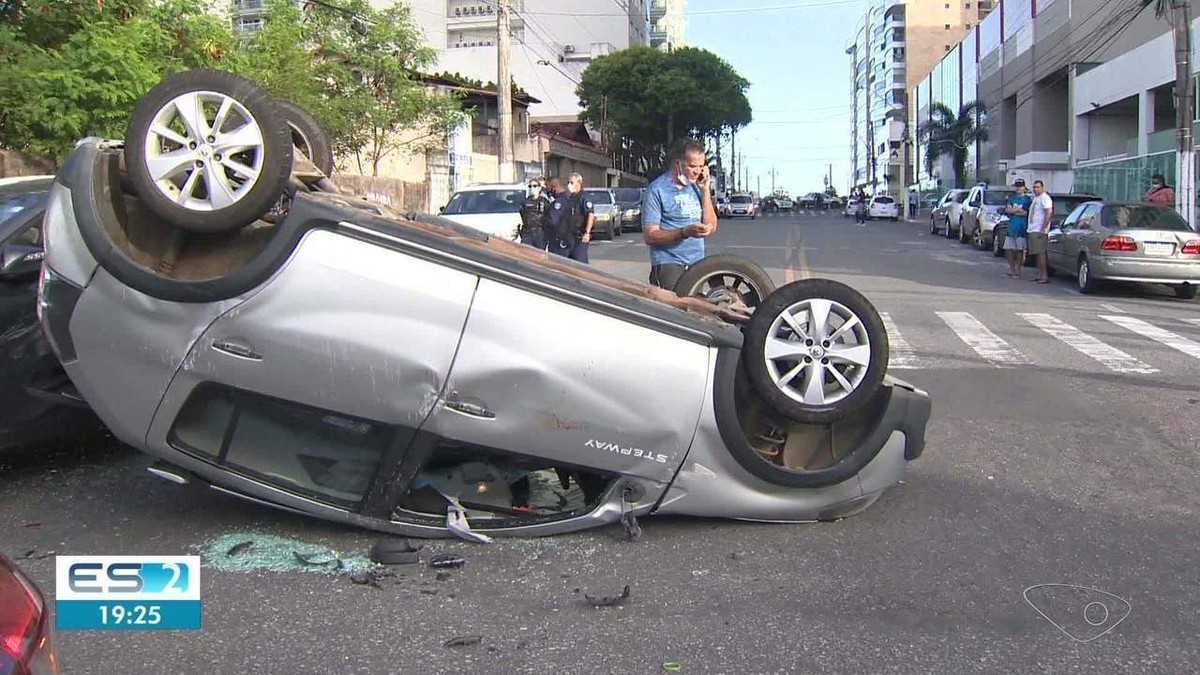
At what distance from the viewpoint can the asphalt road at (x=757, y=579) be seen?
11.8 ft

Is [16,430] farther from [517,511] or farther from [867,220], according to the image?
[867,220]

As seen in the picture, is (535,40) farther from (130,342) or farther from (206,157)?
(130,342)

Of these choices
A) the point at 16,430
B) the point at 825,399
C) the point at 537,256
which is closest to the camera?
the point at 825,399

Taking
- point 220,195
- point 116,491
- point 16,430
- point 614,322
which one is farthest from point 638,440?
point 16,430

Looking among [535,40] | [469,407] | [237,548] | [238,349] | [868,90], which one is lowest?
[237,548]

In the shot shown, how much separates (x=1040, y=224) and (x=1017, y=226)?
378 mm

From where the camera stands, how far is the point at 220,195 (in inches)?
167

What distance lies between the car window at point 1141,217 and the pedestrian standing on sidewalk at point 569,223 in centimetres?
764

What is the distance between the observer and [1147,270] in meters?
14.5

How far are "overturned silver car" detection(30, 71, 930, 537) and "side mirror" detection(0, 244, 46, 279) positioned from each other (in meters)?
1.20

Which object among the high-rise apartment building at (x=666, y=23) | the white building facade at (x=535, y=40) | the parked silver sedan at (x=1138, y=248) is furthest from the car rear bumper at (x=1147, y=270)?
the high-rise apartment building at (x=666, y=23)

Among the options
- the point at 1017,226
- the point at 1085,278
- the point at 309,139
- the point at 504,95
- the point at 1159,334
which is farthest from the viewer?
the point at 504,95

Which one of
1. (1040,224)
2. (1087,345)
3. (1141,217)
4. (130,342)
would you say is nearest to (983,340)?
(1087,345)

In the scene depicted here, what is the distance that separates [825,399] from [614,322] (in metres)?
1.04
